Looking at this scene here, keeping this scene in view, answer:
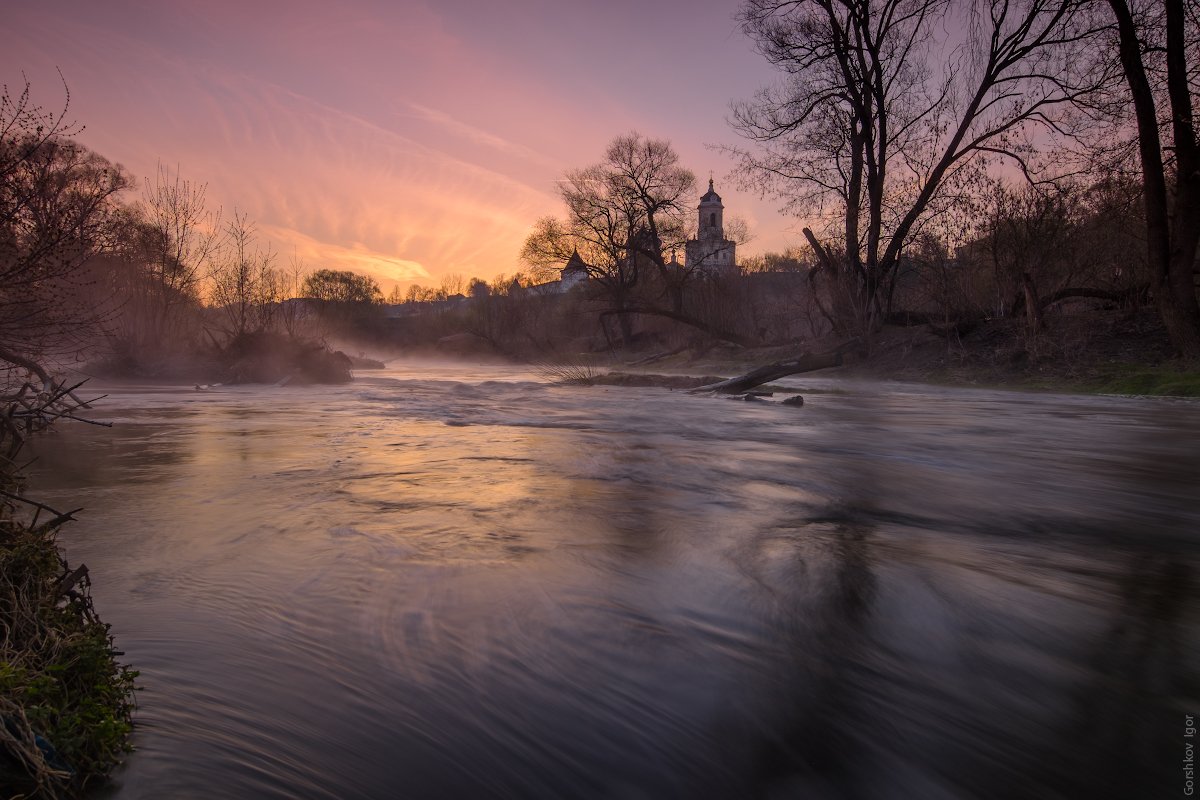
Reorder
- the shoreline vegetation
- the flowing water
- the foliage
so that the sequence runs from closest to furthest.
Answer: the shoreline vegetation < the flowing water < the foliage

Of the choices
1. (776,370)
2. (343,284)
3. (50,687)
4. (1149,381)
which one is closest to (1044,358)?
(1149,381)

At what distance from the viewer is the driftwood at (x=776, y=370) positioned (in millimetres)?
14211

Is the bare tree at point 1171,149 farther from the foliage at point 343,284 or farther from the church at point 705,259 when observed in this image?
the foliage at point 343,284

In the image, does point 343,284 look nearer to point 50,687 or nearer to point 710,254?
point 710,254

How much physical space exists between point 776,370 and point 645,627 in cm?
1277

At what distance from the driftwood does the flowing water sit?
7314mm

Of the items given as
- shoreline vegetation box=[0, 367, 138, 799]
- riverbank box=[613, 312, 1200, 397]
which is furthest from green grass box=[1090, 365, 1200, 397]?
shoreline vegetation box=[0, 367, 138, 799]

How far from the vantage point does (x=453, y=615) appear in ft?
9.87

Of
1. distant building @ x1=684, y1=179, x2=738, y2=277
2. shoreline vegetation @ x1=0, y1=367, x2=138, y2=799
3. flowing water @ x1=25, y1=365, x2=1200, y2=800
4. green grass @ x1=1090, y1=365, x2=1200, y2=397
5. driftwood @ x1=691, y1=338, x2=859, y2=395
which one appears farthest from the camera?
distant building @ x1=684, y1=179, x2=738, y2=277

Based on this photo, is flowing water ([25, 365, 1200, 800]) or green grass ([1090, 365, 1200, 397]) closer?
flowing water ([25, 365, 1200, 800])

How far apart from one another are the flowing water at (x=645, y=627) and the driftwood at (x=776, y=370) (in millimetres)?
7314

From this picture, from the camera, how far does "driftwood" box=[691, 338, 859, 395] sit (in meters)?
14.2

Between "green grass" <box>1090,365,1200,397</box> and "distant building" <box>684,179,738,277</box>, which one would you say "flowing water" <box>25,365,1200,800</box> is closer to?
"green grass" <box>1090,365,1200,397</box>

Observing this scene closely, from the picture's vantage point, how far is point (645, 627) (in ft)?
9.60
